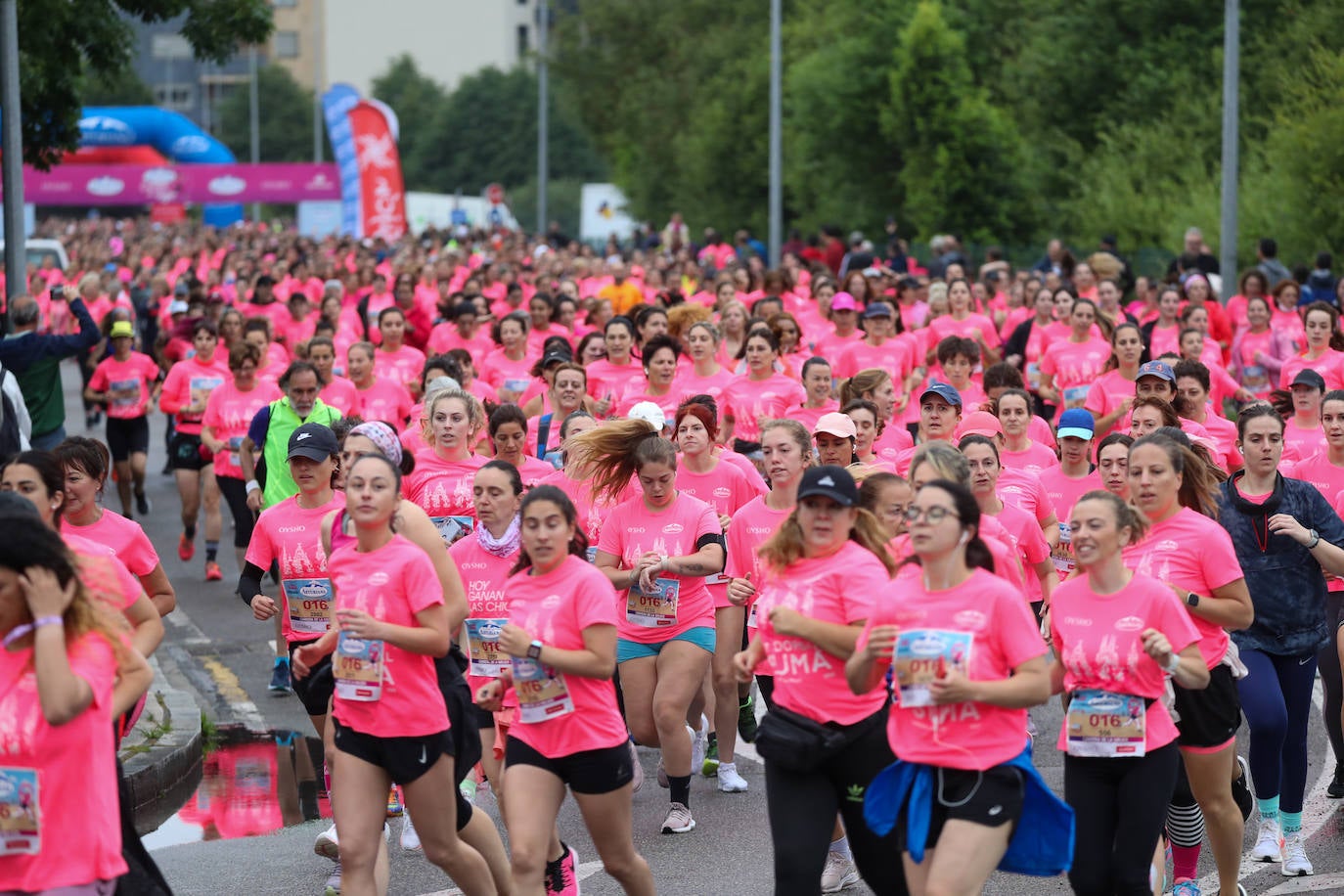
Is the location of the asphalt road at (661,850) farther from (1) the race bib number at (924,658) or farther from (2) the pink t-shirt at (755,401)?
(2) the pink t-shirt at (755,401)

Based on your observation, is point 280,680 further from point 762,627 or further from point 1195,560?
point 1195,560

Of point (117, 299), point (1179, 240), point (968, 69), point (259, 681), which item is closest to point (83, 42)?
point (117, 299)

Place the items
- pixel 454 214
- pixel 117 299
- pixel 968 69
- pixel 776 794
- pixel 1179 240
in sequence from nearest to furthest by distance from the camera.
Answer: pixel 776 794, pixel 117 299, pixel 1179 240, pixel 968 69, pixel 454 214

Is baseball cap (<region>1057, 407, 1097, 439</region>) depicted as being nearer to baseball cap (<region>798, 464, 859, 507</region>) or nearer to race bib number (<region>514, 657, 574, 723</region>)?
baseball cap (<region>798, 464, 859, 507</region>)

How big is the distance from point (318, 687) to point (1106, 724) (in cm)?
293

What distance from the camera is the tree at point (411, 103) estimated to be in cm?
9431

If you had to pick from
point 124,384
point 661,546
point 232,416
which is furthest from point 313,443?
point 124,384

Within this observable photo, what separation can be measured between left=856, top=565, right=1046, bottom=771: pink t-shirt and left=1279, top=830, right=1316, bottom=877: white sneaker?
7.92ft

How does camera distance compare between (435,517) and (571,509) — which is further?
(435,517)

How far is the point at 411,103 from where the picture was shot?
325ft

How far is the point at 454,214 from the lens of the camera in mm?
57406

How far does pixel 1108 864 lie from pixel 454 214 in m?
52.2

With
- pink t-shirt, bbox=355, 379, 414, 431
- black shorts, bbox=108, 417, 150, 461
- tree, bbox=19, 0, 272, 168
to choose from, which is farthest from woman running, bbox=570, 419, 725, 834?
tree, bbox=19, 0, 272, 168

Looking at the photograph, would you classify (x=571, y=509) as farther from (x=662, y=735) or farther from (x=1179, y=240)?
(x=1179, y=240)
